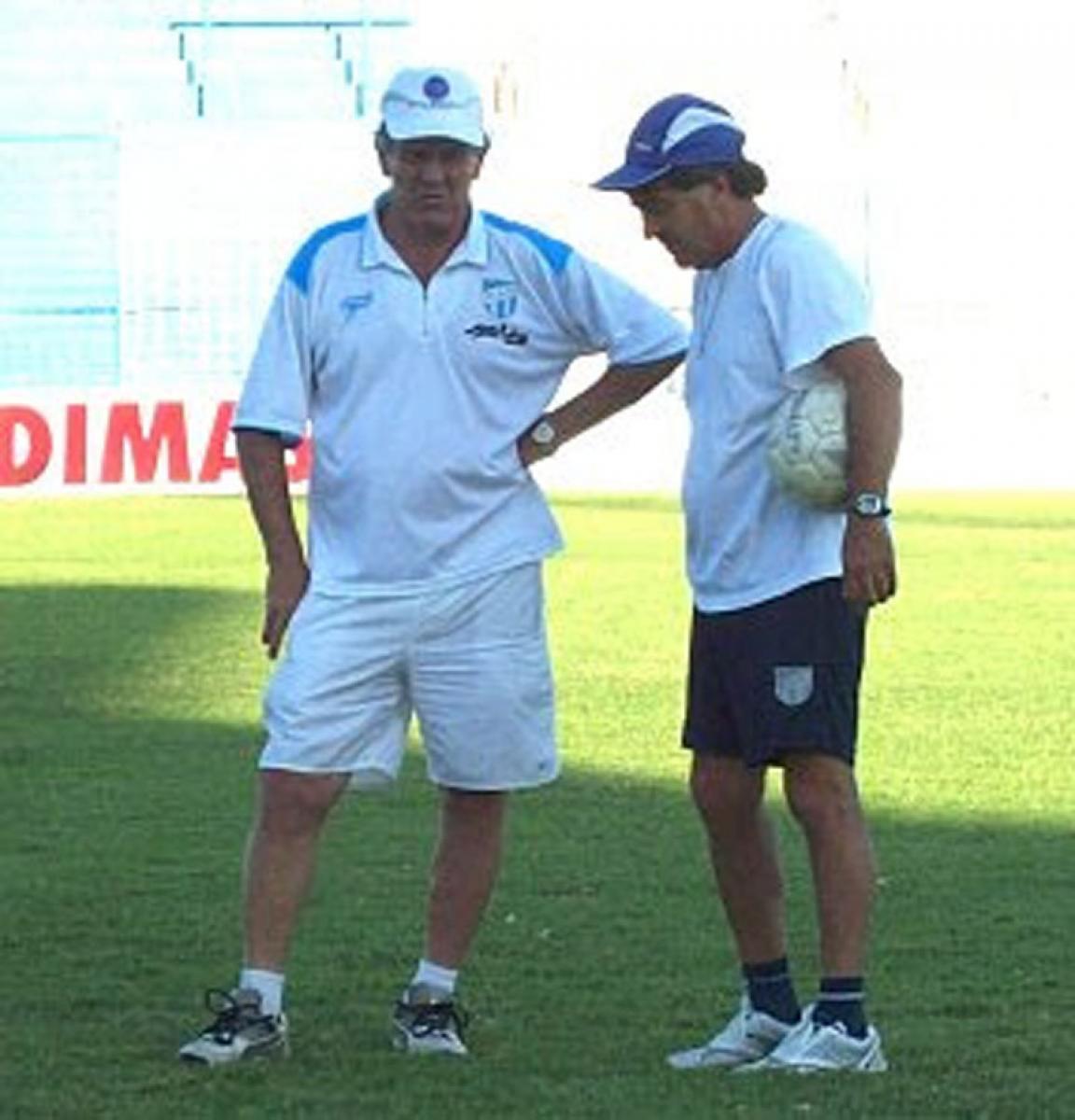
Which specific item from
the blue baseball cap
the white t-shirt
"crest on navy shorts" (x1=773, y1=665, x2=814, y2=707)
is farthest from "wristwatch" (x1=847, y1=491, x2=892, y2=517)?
the blue baseball cap

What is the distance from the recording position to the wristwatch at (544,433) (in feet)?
23.9

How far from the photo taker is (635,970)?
8188 millimetres

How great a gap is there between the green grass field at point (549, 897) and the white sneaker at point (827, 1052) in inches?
2.4

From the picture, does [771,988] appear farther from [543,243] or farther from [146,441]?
[146,441]

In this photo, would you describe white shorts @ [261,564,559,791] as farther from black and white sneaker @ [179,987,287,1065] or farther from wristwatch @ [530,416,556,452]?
black and white sneaker @ [179,987,287,1065]

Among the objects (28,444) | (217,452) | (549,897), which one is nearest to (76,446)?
(28,444)

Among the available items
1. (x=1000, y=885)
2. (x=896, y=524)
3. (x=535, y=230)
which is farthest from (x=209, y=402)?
(x=535, y=230)

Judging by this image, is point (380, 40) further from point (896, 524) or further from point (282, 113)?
point (896, 524)

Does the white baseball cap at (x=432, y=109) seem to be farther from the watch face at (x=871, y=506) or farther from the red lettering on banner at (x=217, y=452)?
the red lettering on banner at (x=217, y=452)

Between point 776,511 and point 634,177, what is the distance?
26.1 inches

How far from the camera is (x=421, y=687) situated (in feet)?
23.7

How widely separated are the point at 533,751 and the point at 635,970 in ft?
3.56

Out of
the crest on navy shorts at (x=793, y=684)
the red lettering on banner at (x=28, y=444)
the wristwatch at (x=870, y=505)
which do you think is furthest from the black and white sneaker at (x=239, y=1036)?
the red lettering on banner at (x=28, y=444)

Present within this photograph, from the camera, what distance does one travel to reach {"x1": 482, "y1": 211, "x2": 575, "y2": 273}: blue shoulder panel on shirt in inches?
287
